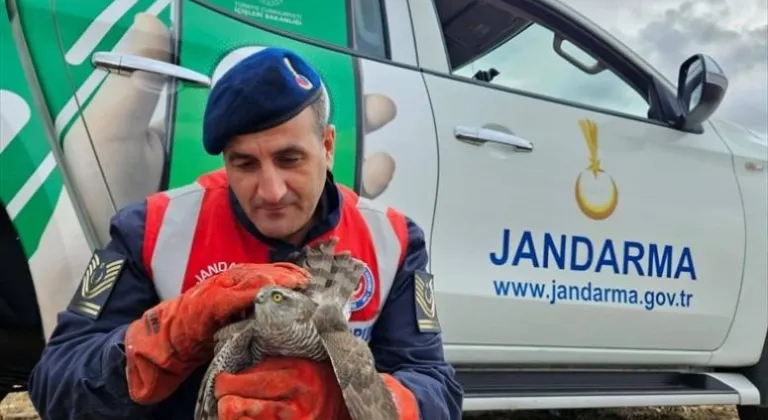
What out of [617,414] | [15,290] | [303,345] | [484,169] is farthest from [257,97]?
[617,414]

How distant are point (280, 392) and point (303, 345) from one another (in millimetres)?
84

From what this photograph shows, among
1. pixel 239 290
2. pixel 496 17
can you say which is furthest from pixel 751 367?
pixel 239 290

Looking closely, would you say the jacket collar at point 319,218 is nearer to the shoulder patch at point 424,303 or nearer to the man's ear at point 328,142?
the man's ear at point 328,142

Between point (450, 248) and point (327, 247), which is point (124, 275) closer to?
point (327, 247)

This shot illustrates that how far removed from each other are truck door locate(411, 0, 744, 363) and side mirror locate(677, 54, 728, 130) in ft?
0.26

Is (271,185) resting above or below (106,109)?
below

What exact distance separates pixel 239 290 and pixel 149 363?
→ 21 centimetres

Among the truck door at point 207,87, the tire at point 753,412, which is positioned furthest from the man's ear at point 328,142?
the tire at point 753,412

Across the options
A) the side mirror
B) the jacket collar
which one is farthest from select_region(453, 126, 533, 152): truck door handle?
the jacket collar

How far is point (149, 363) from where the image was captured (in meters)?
1.27

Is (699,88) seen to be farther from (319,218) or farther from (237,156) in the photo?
(237,156)

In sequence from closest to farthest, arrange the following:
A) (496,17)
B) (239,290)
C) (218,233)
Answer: (239,290) → (218,233) → (496,17)

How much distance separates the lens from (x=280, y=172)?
4.60 ft

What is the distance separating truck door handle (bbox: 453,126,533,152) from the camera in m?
2.44
